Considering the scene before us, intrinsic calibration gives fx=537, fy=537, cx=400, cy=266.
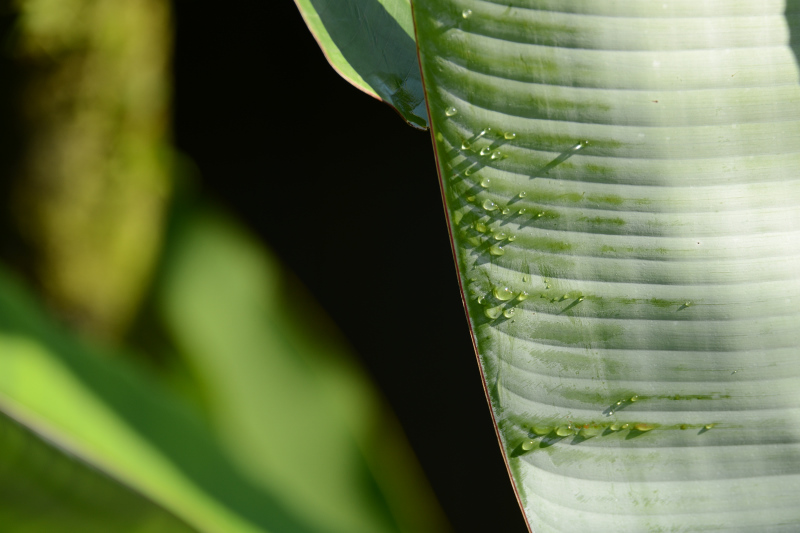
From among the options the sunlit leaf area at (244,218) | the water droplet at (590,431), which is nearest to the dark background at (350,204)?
the sunlit leaf area at (244,218)

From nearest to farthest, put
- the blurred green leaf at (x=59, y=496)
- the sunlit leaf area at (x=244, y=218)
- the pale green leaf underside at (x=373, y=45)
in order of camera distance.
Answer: the blurred green leaf at (x=59, y=496) → the pale green leaf underside at (x=373, y=45) → the sunlit leaf area at (x=244, y=218)

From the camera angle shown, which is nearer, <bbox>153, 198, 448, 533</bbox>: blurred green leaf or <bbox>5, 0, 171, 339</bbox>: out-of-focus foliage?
<bbox>153, 198, 448, 533</bbox>: blurred green leaf

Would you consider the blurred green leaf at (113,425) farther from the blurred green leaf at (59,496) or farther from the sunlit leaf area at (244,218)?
the sunlit leaf area at (244,218)

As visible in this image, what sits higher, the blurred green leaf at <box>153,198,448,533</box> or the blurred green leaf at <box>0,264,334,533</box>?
the blurred green leaf at <box>0,264,334,533</box>

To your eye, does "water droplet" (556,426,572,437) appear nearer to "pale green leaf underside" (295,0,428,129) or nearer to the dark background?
"pale green leaf underside" (295,0,428,129)

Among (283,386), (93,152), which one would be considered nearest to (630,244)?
(283,386)

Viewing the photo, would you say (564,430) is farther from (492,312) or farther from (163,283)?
(163,283)

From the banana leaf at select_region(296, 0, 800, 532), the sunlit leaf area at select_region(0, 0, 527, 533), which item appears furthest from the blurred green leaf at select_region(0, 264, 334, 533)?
the sunlit leaf area at select_region(0, 0, 527, 533)

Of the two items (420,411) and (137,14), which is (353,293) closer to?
(420,411)
